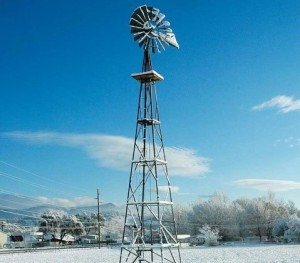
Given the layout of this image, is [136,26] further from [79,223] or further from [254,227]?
[79,223]

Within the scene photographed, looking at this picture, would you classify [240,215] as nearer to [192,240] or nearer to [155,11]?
[192,240]

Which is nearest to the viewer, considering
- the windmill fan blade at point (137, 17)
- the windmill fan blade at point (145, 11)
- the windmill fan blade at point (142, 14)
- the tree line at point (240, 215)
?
the windmill fan blade at point (145, 11)

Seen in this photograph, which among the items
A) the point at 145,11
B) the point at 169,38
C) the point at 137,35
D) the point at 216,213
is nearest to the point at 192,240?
the point at 216,213

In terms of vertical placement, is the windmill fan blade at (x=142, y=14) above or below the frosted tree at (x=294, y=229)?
above

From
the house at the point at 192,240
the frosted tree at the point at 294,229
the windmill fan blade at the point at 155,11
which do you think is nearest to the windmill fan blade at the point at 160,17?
the windmill fan blade at the point at 155,11

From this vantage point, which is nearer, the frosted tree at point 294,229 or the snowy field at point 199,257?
the snowy field at point 199,257

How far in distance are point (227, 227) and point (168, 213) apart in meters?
19.3

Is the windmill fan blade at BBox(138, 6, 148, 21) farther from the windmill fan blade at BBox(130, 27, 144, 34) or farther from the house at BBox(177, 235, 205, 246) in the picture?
the house at BBox(177, 235, 205, 246)

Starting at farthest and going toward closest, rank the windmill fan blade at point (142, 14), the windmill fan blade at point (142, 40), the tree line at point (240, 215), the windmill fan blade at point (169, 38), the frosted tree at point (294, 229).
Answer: the tree line at point (240, 215), the frosted tree at point (294, 229), the windmill fan blade at point (169, 38), the windmill fan blade at point (142, 40), the windmill fan blade at point (142, 14)

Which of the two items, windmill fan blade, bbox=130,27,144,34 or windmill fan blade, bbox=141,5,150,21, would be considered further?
windmill fan blade, bbox=130,27,144,34

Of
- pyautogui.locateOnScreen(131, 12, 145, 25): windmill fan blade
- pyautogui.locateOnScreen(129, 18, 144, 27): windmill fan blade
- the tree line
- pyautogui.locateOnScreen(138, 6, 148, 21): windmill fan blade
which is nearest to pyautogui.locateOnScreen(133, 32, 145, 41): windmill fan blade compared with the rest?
pyautogui.locateOnScreen(129, 18, 144, 27): windmill fan blade

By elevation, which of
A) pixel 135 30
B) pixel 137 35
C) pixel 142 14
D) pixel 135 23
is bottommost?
pixel 137 35

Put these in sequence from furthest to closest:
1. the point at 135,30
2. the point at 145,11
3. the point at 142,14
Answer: the point at 135,30
the point at 142,14
the point at 145,11

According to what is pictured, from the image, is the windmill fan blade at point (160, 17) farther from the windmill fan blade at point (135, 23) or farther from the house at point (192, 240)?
the house at point (192, 240)
